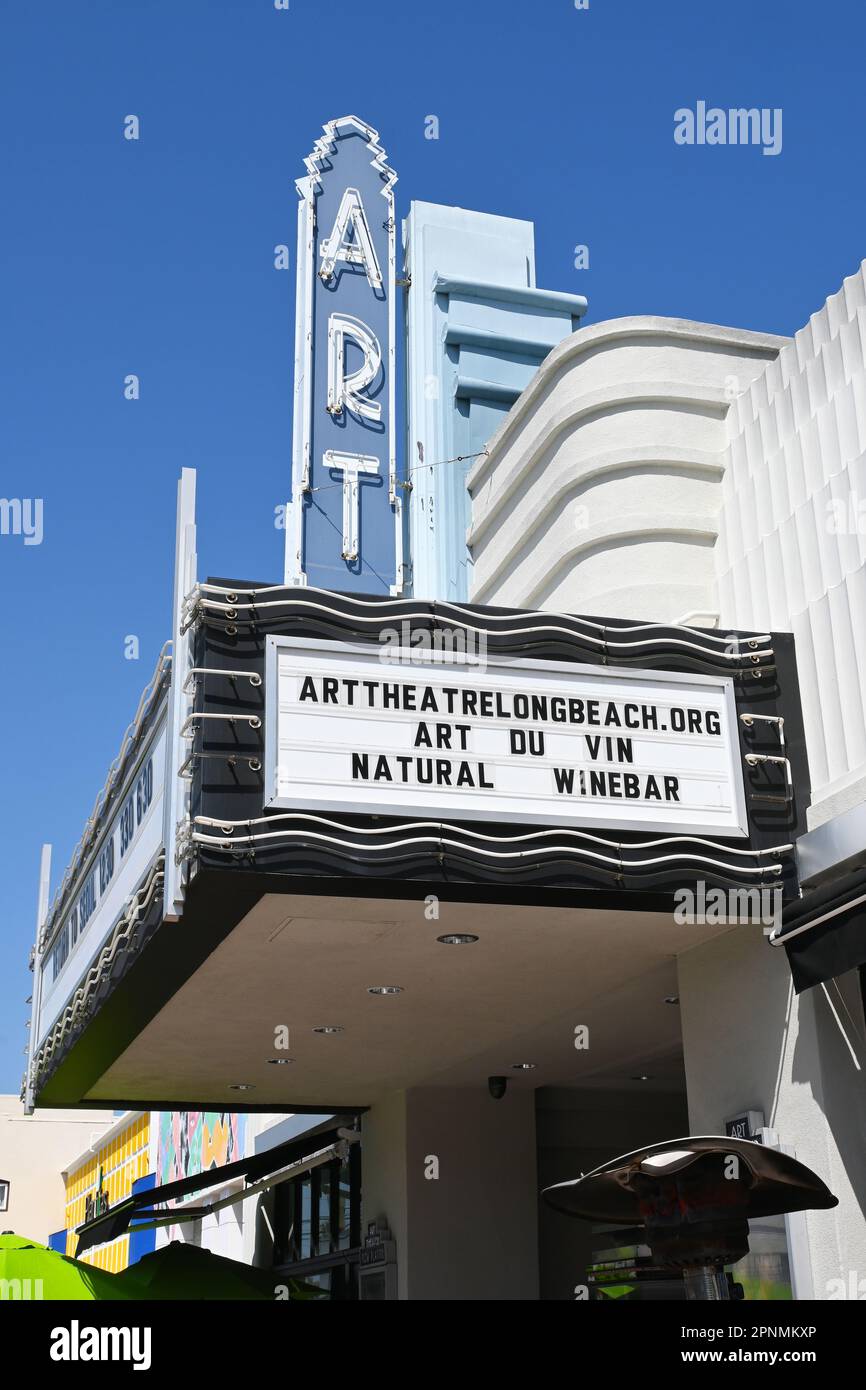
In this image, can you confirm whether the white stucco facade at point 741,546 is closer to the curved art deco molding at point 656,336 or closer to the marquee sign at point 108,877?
the curved art deco molding at point 656,336

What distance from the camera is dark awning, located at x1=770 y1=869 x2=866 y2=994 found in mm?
7191

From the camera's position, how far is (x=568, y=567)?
10.9 meters

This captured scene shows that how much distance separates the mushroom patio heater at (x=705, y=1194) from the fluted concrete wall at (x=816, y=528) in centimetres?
244

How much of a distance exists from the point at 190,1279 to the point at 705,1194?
6.98m

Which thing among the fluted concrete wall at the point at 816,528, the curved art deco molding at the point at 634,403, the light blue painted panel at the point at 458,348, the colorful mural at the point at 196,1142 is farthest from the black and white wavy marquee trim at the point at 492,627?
the colorful mural at the point at 196,1142

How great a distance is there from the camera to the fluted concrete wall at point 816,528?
8156mm

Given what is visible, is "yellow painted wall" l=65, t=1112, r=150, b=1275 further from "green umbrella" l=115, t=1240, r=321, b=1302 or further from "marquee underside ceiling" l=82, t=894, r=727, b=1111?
"green umbrella" l=115, t=1240, r=321, b=1302

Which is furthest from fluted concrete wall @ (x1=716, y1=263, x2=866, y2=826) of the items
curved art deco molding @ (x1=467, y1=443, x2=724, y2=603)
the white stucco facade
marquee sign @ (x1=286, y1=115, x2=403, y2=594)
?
marquee sign @ (x1=286, y1=115, x2=403, y2=594)

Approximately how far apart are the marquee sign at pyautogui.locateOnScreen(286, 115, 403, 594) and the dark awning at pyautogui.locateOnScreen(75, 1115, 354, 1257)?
5.91 metres

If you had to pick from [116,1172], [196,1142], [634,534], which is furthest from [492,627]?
[116,1172]

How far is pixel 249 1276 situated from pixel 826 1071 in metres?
6.46

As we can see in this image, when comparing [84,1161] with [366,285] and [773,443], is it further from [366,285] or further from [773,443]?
[773,443]

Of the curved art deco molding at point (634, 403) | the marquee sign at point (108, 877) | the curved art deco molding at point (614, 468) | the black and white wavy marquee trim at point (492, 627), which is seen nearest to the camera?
the black and white wavy marquee trim at point (492, 627)

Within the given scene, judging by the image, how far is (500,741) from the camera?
7.99 m
